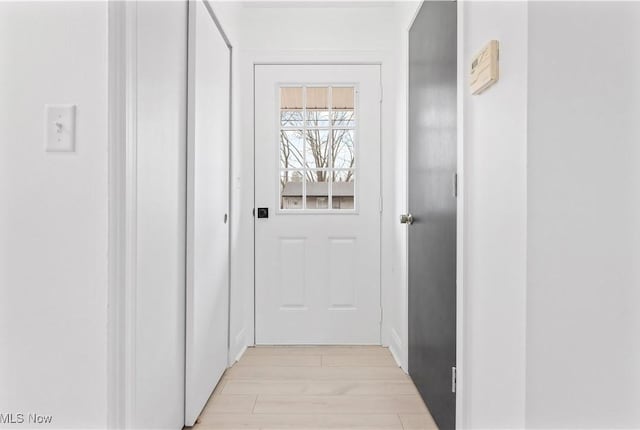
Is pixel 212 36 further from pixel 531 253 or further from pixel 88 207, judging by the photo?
pixel 531 253

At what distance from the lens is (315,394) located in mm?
2189

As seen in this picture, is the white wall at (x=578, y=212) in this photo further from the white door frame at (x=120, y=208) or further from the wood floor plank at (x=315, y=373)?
the wood floor plank at (x=315, y=373)

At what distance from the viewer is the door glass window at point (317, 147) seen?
301cm

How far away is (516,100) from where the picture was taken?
1096mm

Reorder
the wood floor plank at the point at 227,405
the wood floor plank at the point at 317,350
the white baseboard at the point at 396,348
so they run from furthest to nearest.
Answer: the wood floor plank at the point at 317,350
the white baseboard at the point at 396,348
the wood floor plank at the point at 227,405

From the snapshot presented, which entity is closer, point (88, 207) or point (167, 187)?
point (88, 207)

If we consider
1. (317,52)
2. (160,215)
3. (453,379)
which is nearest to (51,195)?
(160,215)

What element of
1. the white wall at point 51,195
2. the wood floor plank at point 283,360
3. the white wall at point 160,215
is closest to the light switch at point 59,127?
the white wall at point 51,195

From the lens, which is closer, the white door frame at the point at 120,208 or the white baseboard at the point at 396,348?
the white door frame at the point at 120,208

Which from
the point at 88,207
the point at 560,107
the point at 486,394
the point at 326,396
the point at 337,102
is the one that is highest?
the point at 337,102

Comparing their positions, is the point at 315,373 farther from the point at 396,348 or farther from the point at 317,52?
the point at 317,52

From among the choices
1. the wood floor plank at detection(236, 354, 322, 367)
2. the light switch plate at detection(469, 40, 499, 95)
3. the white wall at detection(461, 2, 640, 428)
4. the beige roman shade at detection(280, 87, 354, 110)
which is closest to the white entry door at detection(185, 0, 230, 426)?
the wood floor plank at detection(236, 354, 322, 367)

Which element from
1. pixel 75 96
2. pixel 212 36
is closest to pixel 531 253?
pixel 75 96

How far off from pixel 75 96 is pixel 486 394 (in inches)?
56.6
